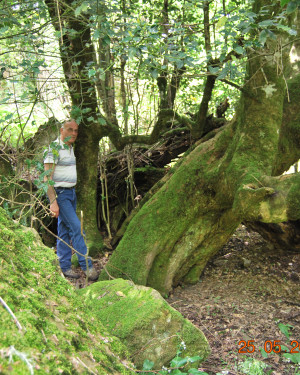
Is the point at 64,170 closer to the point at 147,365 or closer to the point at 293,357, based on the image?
the point at 147,365

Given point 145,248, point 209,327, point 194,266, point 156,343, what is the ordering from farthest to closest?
point 194,266 → point 145,248 → point 209,327 → point 156,343

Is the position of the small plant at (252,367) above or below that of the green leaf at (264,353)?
above

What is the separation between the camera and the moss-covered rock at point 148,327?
278 centimetres

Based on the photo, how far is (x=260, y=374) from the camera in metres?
2.96

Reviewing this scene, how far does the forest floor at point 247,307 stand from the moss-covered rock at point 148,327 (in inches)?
13.6

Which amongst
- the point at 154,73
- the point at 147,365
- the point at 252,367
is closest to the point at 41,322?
the point at 147,365

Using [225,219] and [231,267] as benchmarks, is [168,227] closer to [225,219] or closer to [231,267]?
[225,219]

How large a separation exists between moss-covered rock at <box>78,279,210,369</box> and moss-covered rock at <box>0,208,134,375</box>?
41 centimetres

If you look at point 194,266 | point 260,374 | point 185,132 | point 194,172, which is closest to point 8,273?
point 260,374

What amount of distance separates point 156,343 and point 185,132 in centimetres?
464
